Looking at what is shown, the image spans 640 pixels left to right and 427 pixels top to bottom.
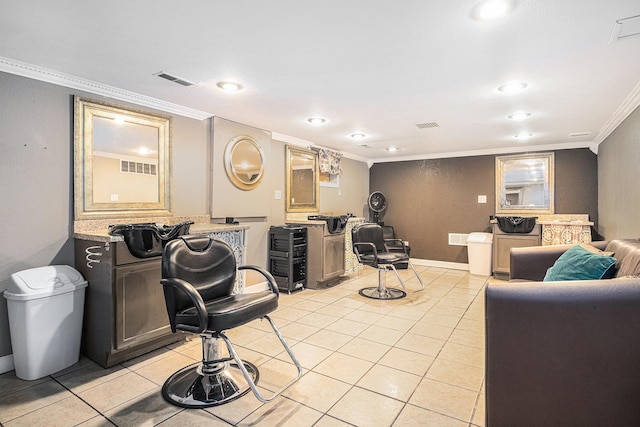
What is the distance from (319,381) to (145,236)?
1.68 meters

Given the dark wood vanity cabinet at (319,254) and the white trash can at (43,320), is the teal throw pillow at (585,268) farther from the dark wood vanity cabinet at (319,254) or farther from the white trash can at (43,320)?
the white trash can at (43,320)

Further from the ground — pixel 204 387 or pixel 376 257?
pixel 376 257

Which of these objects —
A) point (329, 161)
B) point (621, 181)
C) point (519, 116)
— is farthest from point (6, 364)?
point (621, 181)

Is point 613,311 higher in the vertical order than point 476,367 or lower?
higher

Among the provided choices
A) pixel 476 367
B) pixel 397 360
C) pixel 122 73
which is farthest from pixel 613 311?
pixel 122 73

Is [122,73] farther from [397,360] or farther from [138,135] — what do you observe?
[397,360]

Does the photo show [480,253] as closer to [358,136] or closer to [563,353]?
[358,136]

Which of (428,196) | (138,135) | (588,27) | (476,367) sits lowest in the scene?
(476,367)

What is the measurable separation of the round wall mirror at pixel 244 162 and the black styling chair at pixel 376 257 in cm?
152

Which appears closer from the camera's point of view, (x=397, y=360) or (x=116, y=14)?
(x=116, y=14)

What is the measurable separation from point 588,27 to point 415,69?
1044 mm

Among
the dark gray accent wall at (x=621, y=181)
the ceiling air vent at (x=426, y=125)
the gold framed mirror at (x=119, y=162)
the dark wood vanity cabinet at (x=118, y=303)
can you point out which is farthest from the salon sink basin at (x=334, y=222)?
the dark gray accent wall at (x=621, y=181)

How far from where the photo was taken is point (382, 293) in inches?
173

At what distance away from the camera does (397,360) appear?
2.63 meters
